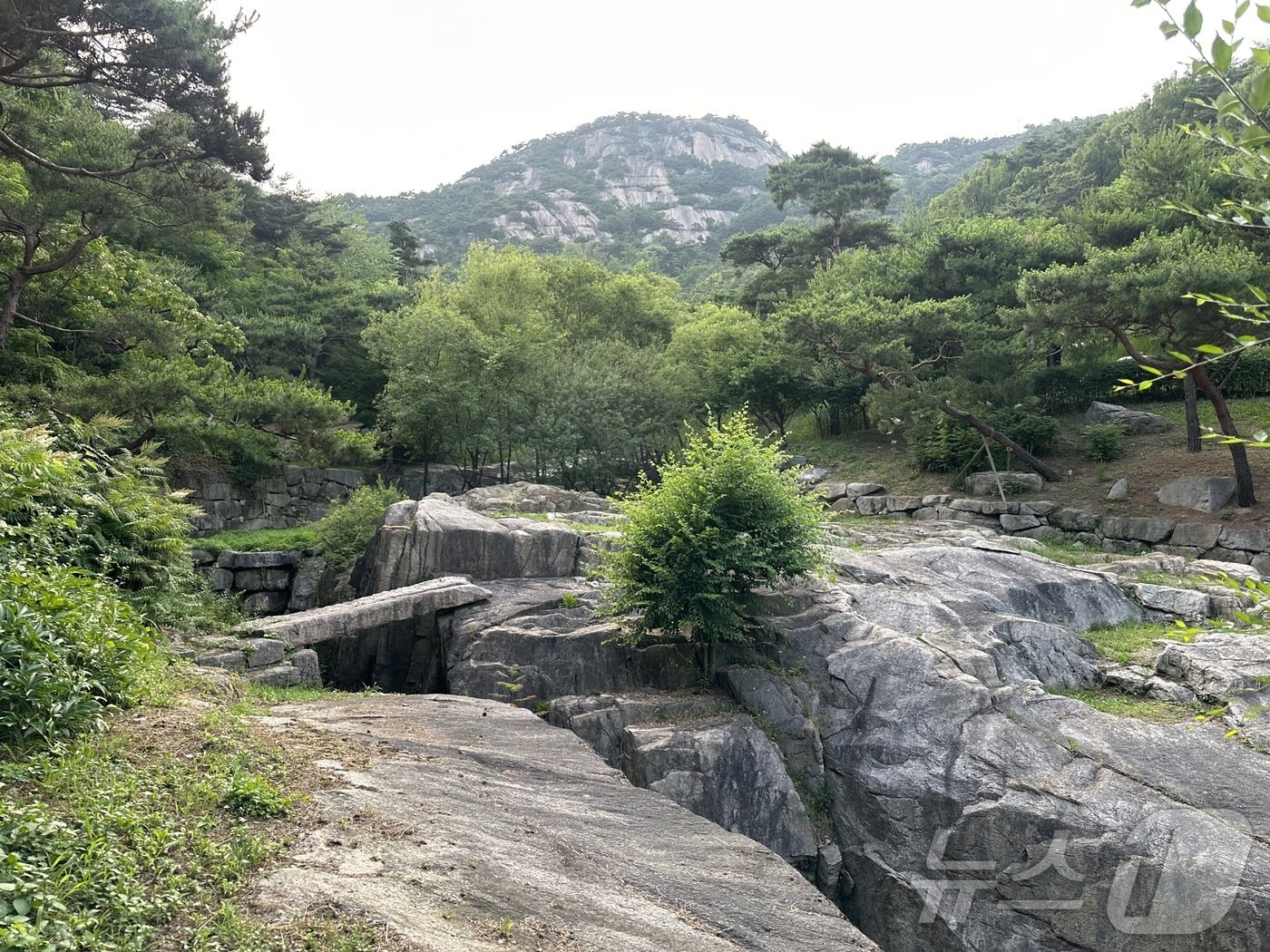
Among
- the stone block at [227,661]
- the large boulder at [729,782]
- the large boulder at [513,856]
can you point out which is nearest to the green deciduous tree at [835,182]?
the large boulder at [729,782]

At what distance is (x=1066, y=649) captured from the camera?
10398 mm

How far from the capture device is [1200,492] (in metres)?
17.3

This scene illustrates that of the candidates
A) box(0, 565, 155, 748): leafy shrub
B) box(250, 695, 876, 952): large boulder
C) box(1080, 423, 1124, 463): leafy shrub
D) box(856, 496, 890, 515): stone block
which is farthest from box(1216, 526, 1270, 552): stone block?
box(0, 565, 155, 748): leafy shrub

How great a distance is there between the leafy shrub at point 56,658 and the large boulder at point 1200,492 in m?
19.6

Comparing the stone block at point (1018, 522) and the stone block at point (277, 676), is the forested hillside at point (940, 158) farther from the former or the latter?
the stone block at point (277, 676)

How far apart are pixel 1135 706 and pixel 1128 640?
211 centimetres

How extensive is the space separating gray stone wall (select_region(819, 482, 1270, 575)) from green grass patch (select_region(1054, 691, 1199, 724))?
5503mm

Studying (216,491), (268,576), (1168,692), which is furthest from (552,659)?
(216,491)

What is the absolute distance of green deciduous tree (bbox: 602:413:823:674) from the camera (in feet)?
31.8

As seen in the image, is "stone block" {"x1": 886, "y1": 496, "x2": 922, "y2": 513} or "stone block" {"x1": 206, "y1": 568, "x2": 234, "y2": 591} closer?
"stone block" {"x1": 206, "y1": 568, "x2": 234, "y2": 591}

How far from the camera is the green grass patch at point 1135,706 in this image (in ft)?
28.7

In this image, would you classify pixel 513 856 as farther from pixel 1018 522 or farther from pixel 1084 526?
pixel 1084 526

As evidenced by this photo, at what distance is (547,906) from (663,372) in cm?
2439

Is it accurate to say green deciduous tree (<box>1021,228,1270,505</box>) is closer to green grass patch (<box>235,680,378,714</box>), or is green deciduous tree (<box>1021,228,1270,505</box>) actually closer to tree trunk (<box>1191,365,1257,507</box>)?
tree trunk (<box>1191,365,1257,507</box>)
